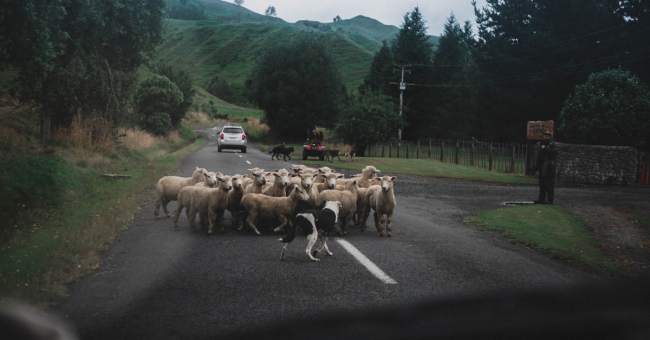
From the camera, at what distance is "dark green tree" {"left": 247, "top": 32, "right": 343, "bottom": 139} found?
5541 cm

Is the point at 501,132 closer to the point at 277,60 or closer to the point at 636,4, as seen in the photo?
the point at 636,4

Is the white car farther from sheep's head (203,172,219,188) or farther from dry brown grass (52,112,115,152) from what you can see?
sheep's head (203,172,219,188)

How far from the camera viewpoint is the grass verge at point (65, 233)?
496 centimetres

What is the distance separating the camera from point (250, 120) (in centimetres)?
9400

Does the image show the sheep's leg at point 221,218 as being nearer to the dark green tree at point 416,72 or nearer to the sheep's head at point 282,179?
the sheep's head at point 282,179

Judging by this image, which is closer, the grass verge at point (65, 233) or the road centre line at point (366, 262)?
the grass verge at point (65, 233)

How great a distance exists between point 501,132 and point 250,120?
59735 mm

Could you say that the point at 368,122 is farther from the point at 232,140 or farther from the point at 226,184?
the point at 226,184

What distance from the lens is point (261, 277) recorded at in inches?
215

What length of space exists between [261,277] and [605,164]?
19403 millimetres

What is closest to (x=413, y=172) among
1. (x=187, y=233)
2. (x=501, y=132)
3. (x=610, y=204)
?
(x=610, y=204)

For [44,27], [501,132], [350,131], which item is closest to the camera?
[44,27]

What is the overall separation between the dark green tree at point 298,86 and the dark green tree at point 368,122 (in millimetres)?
19207


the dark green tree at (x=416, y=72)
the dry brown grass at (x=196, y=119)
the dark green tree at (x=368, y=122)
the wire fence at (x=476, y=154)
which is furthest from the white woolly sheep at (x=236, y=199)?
the dry brown grass at (x=196, y=119)
